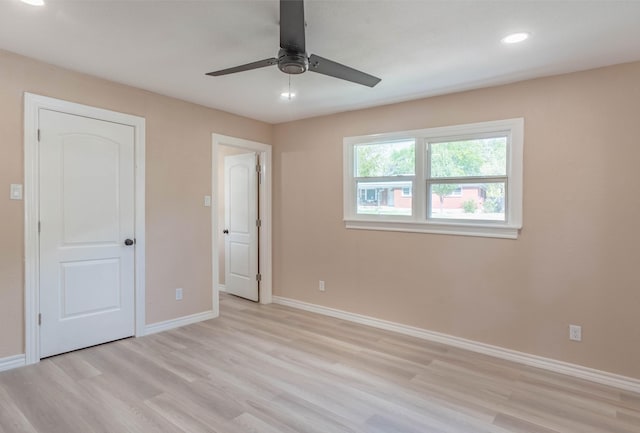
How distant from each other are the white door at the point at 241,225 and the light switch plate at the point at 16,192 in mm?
2593

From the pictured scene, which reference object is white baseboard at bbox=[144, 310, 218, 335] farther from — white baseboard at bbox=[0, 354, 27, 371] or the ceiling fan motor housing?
the ceiling fan motor housing

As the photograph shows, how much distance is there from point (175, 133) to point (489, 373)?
149 inches

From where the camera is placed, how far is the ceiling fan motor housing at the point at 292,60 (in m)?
1.96

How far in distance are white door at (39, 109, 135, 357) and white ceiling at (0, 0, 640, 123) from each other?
22.9 inches

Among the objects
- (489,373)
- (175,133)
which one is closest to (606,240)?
(489,373)

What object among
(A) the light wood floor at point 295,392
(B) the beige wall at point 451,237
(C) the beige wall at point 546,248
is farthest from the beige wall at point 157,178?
(C) the beige wall at point 546,248

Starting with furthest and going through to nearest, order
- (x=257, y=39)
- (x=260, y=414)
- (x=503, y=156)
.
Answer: (x=503, y=156), (x=257, y=39), (x=260, y=414)

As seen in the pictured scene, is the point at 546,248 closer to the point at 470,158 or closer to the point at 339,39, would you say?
the point at 470,158

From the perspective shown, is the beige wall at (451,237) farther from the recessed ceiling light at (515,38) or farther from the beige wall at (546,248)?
the recessed ceiling light at (515,38)

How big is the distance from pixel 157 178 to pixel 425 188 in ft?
9.11

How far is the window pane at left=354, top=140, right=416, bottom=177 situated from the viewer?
3.81 metres

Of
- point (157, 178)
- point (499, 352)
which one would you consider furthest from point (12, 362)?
point (499, 352)

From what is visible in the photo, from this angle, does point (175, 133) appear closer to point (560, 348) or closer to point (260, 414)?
point (260, 414)

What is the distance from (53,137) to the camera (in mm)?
3027
